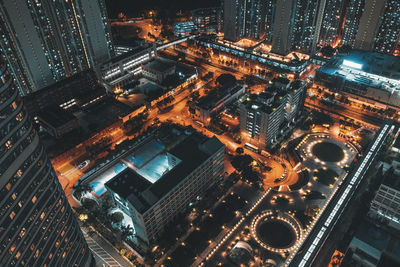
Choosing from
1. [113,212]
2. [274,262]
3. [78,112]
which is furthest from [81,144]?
[274,262]

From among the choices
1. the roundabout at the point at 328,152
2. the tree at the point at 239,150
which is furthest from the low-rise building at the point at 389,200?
the tree at the point at 239,150

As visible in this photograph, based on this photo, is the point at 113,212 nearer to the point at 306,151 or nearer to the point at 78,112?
the point at 78,112

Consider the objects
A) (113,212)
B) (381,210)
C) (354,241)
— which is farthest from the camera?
(113,212)

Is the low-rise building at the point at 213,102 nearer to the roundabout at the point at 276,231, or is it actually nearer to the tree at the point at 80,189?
the roundabout at the point at 276,231

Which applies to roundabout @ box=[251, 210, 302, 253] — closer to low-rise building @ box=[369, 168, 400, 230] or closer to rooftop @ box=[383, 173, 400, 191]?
low-rise building @ box=[369, 168, 400, 230]

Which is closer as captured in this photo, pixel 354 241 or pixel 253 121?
pixel 354 241

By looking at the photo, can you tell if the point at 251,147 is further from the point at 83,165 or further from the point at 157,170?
the point at 83,165

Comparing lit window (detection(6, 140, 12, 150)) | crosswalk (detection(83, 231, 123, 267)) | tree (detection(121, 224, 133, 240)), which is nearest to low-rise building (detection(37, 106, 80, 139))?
crosswalk (detection(83, 231, 123, 267))
